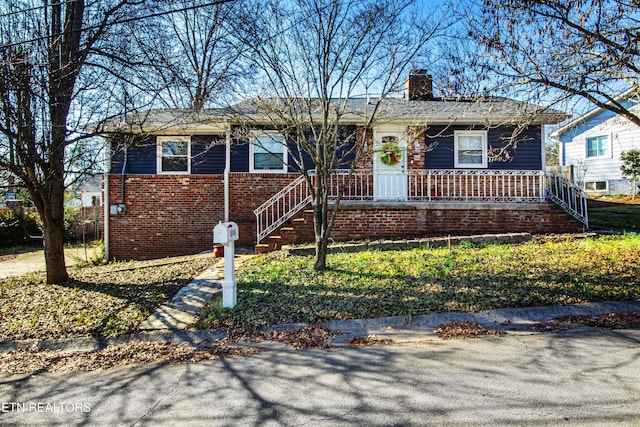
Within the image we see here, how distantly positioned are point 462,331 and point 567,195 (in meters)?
7.72

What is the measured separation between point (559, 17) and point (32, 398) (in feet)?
25.8

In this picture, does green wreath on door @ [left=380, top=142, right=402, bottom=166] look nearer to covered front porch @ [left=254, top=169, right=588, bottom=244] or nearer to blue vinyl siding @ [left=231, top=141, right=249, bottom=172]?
covered front porch @ [left=254, top=169, right=588, bottom=244]

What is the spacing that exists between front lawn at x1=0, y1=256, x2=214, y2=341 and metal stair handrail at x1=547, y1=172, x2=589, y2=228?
8.70 meters

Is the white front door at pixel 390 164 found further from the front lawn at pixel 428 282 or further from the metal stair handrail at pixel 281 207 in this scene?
the front lawn at pixel 428 282

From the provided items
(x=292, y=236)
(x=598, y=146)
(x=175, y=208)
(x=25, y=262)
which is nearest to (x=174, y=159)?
(x=175, y=208)

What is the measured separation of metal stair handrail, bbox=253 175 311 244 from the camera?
1010 cm

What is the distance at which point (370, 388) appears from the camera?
3.35 metres

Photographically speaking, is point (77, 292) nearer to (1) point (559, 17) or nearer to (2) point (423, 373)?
(2) point (423, 373)

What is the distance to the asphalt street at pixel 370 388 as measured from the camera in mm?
2926

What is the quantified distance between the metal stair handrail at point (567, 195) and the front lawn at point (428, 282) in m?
1.85

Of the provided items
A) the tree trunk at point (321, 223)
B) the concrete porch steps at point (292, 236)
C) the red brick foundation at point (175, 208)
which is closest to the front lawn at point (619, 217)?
the concrete porch steps at point (292, 236)

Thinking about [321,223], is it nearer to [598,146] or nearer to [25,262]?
[25,262]

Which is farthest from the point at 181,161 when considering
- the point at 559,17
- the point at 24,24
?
the point at 559,17

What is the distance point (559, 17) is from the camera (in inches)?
233
